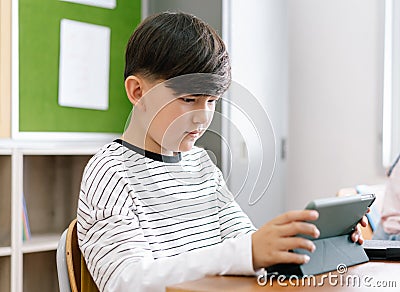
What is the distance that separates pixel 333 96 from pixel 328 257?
2041mm

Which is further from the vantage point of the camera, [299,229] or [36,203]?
[36,203]

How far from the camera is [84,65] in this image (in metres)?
2.59

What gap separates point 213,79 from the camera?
1092 mm

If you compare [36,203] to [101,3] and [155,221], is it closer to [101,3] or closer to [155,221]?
[101,3]

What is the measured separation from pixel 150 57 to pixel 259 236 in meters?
0.40

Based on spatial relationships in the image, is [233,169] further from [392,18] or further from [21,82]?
[392,18]

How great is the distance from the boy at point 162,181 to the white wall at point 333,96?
5.36 ft

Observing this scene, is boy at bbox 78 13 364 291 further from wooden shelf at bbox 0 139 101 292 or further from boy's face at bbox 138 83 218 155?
wooden shelf at bbox 0 139 101 292

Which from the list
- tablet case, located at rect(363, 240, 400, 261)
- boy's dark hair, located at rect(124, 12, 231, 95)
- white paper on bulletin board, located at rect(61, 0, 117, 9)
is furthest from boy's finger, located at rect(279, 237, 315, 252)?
white paper on bulletin board, located at rect(61, 0, 117, 9)

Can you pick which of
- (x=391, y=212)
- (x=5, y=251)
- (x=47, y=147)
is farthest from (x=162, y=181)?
(x=47, y=147)

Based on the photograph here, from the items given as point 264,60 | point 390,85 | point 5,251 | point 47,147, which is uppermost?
point 264,60

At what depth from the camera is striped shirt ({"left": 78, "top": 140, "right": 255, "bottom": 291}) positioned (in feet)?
2.90

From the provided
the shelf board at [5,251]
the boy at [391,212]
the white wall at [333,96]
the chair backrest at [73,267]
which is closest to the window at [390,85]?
the white wall at [333,96]

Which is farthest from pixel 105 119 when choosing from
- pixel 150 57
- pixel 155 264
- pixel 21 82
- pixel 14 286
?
pixel 155 264
